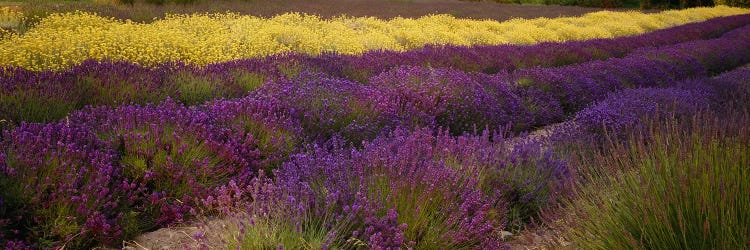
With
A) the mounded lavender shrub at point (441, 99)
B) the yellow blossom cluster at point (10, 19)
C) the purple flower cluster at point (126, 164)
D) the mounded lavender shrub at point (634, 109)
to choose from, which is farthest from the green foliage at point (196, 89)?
the yellow blossom cluster at point (10, 19)

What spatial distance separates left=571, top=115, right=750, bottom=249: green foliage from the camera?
1.74m

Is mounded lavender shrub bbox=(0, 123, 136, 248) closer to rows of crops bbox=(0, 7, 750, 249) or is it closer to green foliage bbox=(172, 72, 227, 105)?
rows of crops bbox=(0, 7, 750, 249)

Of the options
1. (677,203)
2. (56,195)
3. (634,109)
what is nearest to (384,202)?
(677,203)

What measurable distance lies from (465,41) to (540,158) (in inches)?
330

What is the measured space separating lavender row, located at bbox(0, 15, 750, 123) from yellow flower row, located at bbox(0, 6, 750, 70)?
1394 mm

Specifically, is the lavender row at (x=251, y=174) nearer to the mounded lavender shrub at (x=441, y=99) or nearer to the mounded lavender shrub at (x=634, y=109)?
the mounded lavender shrub at (x=634, y=109)

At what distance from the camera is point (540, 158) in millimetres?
3393

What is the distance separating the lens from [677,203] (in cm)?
186

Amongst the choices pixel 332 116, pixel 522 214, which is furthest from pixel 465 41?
pixel 522 214

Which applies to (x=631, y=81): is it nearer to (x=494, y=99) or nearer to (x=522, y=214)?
(x=494, y=99)

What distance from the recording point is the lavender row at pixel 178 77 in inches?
144

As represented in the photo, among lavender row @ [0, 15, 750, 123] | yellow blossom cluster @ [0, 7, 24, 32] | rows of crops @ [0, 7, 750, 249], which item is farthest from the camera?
yellow blossom cluster @ [0, 7, 24, 32]

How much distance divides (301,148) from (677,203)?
7.64ft

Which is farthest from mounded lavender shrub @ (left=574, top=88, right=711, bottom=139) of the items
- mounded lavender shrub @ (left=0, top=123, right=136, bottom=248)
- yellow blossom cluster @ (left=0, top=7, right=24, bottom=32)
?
yellow blossom cluster @ (left=0, top=7, right=24, bottom=32)
